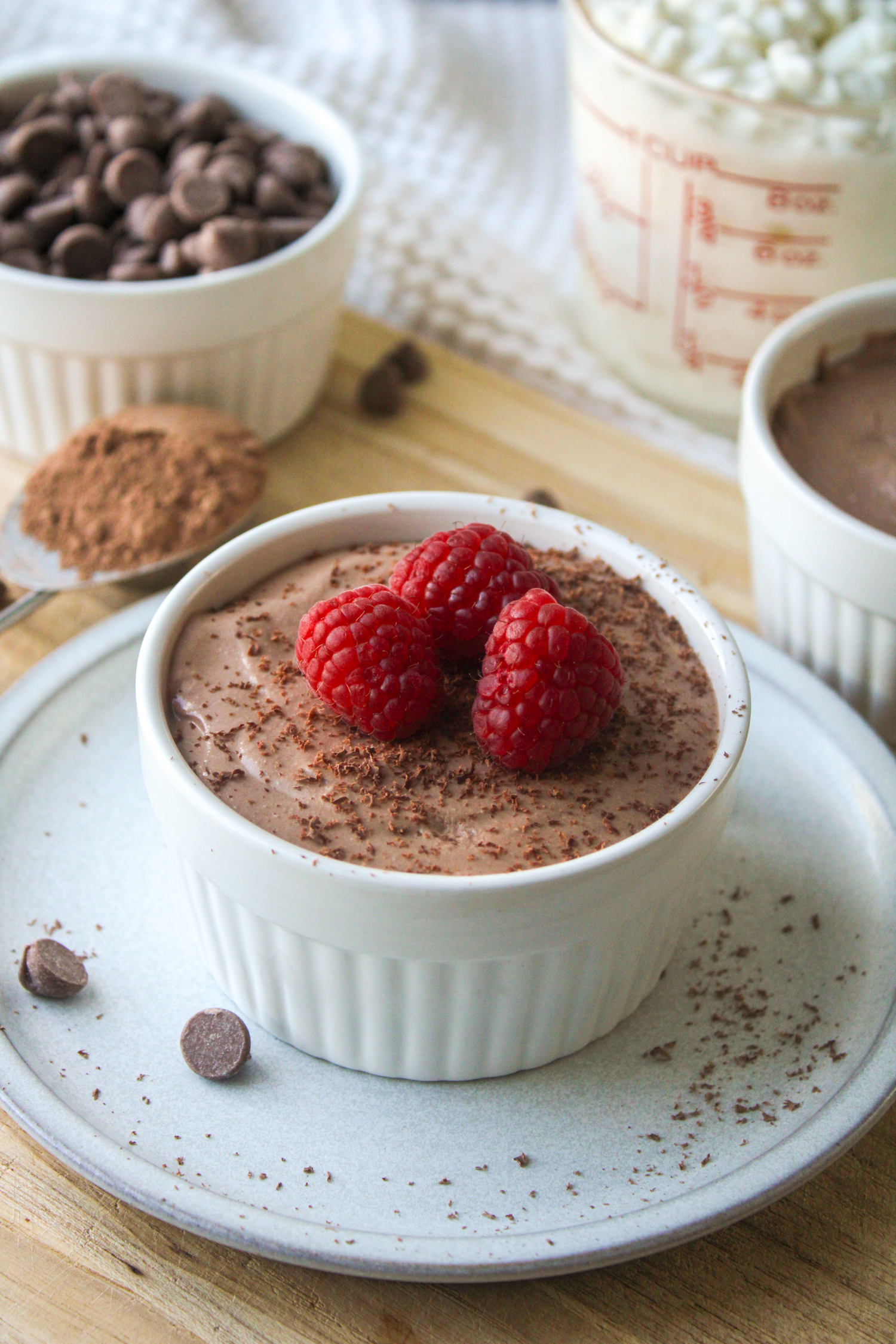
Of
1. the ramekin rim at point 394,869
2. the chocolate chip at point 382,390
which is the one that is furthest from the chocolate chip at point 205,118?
the ramekin rim at point 394,869

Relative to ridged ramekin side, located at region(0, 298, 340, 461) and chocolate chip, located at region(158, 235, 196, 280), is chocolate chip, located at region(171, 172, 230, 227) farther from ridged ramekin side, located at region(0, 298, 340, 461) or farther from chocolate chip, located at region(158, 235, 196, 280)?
ridged ramekin side, located at region(0, 298, 340, 461)

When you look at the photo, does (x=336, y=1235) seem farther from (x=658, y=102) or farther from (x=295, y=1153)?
(x=658, y=102)

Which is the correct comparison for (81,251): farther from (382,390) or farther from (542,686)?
(542,686)

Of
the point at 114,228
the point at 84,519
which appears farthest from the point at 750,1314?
the point at 114,228

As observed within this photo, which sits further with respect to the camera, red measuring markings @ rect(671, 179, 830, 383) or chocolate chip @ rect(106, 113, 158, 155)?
chocolate chip @ rect(106, 113, 158, 155)

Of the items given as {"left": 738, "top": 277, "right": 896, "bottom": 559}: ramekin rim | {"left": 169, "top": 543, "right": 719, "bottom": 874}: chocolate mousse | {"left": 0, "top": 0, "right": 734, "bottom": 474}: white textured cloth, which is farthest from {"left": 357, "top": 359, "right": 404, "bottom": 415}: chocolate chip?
{"left": 169, "top": 543, "right": 719, "bottom": 874}: chocolate mousse

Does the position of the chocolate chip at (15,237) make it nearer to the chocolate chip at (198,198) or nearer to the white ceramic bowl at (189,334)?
the white ceramic bowl at (189,334)
